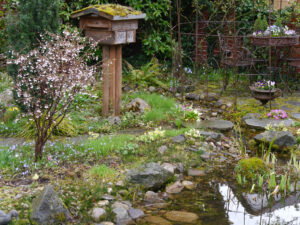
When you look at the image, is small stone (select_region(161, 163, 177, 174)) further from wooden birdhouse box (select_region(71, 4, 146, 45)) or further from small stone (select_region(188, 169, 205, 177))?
wooden birdhouse box (select_region(71, 4, 146, 45))

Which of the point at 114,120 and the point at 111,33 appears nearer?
the point at 111,33

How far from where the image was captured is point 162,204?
477 cm

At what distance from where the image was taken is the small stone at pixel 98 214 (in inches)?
171

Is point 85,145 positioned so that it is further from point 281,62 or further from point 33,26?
point 281,62

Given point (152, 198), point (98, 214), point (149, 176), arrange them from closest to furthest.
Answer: point (98, 214), point (152, 198), point (149, 176)

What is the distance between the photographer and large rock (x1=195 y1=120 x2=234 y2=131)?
22.9ft

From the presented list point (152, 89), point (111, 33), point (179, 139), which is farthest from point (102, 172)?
point (152, 89)

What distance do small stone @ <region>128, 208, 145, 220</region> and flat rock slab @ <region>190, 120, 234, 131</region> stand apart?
2.67m

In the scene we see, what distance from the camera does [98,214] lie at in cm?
436

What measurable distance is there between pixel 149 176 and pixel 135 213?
0.61 m

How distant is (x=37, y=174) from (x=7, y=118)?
251 centimetres

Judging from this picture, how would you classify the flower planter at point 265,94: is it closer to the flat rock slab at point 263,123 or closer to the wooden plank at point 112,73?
the flat rock slab at point 263,123

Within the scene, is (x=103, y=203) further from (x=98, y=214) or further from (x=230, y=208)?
(x=230, y=208)

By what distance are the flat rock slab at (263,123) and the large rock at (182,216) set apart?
2960mm
